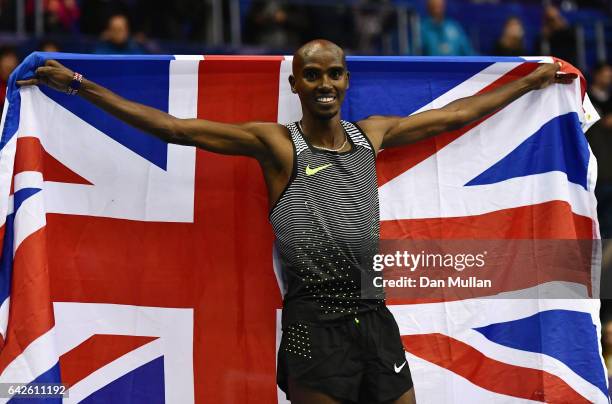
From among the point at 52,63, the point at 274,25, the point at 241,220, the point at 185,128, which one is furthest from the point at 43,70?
the point at 274,25

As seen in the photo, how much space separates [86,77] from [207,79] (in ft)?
2.04

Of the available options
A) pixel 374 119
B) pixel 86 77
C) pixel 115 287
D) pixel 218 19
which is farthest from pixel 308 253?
pixel 218 19

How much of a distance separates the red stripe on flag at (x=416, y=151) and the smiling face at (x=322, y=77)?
827 mm

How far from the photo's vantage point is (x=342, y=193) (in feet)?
14.5

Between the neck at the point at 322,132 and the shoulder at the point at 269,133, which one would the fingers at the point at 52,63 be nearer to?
the shoulder at the point at 269,133

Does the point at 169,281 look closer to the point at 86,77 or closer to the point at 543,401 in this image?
the point at 86,77

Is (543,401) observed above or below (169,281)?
below

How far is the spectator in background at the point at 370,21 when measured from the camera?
10.8 meters

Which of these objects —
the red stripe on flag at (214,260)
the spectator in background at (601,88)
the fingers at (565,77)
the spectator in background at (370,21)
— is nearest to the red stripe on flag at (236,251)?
the red stripe on flag at (214,260)

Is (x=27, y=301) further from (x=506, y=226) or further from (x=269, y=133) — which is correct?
(x=506, y=226)

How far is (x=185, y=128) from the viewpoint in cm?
455

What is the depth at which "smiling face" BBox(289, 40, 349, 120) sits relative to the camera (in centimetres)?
443

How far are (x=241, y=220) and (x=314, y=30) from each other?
5.70m

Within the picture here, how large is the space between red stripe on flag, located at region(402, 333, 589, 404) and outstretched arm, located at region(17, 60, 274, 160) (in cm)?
142
